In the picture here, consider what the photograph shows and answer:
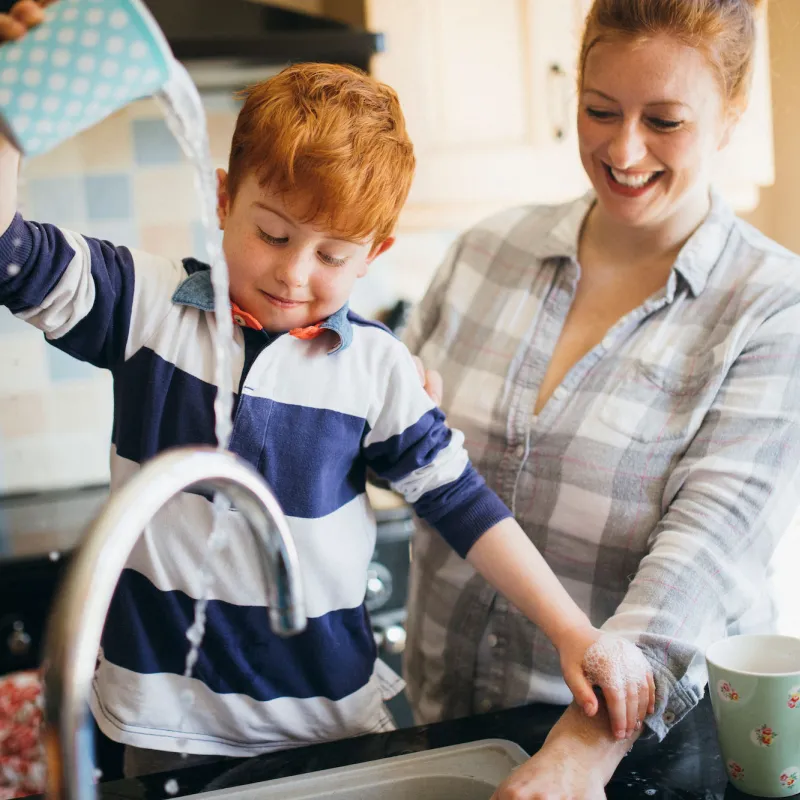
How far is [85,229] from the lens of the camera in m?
2.22

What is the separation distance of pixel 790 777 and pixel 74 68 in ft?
2.51

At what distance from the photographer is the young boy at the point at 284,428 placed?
0.82 metres

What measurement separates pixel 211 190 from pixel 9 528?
1488mm

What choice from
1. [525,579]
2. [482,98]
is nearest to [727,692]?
[525,579]

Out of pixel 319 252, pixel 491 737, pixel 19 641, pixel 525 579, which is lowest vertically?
pixel 19 641

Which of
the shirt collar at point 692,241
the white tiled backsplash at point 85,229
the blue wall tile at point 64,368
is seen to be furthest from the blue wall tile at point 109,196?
the shirt collar at point 692,241

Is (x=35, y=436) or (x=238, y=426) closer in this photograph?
(x=238, y=426)

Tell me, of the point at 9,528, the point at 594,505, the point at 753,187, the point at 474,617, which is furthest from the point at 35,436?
the point at 753,187

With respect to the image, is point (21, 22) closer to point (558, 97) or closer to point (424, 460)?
point (424, 460)

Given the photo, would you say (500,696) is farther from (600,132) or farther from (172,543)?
(600,132)

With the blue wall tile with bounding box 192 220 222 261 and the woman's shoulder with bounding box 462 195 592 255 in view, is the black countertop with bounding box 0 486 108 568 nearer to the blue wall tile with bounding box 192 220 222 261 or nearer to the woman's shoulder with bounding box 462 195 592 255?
the blue wall tile with bounding box 192 220 222 261

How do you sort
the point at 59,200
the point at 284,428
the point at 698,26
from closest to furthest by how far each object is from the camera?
1. the point at 284,428
2. the point at 698,26
3. the point at 59,200

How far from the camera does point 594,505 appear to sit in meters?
1.08

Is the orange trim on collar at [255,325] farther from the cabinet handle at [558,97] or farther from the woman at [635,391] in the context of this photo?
the cabinet handle at [558,97]
